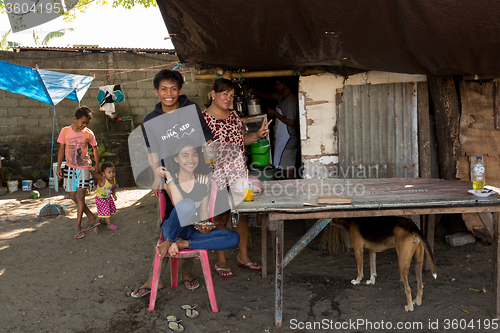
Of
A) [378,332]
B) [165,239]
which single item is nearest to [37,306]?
[165,239]

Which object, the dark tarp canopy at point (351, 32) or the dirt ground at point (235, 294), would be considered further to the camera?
the dirt ground at point (235, 294)

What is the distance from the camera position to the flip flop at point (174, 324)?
2743 millimetres

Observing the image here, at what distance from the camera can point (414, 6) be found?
2.61 metres

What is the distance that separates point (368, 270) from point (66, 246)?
12.2ft

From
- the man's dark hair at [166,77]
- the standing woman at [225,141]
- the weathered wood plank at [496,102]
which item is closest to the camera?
the man's dark hair at [166,77]

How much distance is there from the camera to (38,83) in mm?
5504

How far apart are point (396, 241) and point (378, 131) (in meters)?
1.90

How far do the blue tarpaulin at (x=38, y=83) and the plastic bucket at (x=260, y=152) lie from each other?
118 inches

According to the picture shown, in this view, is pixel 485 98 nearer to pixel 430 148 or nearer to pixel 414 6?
pixel 430 148

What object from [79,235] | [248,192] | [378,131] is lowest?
[79,235]

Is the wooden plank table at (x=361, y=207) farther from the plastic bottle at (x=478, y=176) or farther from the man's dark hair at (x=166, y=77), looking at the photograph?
the man's dark hair at (x=166, y=77)

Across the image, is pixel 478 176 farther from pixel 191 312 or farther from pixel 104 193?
pixel 104 193

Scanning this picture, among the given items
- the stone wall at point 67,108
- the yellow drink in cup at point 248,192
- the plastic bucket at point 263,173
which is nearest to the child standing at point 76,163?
the plastic bucket at point 263,173

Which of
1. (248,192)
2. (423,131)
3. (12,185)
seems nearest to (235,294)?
(248,192)
